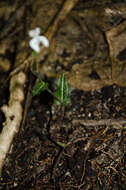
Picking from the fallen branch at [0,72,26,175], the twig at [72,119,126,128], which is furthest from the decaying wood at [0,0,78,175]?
the twig at [72,119,126,128]

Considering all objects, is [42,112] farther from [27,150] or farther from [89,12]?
[89,12]

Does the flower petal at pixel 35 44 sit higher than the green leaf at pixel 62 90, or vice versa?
the flower petal at pixel 35 44

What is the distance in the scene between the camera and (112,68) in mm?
1854

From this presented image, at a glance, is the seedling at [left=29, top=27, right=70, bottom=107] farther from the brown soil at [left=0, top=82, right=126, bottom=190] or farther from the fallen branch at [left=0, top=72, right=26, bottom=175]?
the fallen branch at [left=0, top=72, right=26, bottom=175]

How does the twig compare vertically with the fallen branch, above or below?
below

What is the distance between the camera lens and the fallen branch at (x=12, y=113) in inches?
63.6

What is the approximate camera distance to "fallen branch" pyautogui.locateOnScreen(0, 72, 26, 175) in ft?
5.30

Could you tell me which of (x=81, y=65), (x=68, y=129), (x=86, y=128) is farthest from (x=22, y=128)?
(x=81, y=65)

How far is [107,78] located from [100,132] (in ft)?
1.74

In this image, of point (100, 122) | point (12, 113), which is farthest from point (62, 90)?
point (12, 113)

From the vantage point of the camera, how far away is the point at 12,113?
5.68 feet

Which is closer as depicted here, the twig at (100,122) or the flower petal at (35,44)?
the flower petal at (35,44)

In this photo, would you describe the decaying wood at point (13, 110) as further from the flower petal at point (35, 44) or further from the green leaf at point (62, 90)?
the flower petal at point (35, 44)

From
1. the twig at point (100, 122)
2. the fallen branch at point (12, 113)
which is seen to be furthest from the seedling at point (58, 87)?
the fallen branch at point (12, 113)
